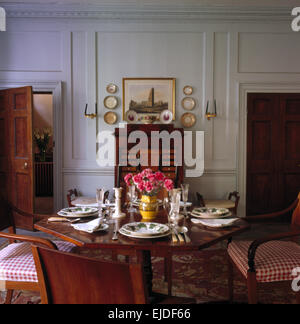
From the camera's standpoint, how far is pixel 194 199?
14.9 feet

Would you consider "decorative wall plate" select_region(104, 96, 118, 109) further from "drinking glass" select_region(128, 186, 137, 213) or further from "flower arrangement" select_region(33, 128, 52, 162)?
"flower arrangement" select_region(33, 128, 52, 162)

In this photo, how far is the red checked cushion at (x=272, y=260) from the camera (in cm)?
175

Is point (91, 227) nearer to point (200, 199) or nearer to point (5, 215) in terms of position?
point (5, 215)

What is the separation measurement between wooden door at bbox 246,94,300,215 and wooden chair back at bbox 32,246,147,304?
4.11 m

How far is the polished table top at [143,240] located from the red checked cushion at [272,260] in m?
0.23

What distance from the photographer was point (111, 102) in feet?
14.6

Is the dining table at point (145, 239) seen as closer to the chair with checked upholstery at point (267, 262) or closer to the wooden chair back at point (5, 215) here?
the chair with checked upholstery at point (267, 262)

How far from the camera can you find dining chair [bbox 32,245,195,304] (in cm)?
79

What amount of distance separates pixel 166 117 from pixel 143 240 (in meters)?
3.11

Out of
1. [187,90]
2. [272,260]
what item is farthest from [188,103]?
[272,260]

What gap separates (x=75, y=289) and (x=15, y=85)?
4326 millimetres

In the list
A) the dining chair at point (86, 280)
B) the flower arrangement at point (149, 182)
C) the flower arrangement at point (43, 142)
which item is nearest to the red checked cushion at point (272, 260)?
the flower arrangement at point (149, 182)
